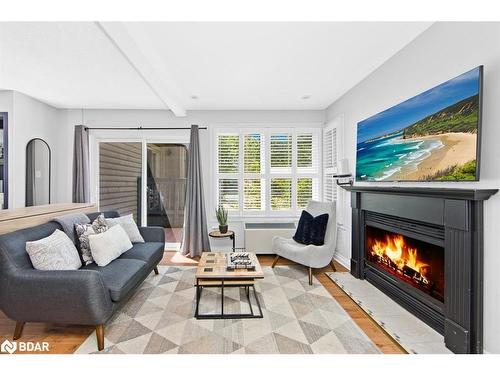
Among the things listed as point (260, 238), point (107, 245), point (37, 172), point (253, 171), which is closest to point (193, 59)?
point (107, 245)

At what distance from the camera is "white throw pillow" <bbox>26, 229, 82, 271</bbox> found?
84.3 inches

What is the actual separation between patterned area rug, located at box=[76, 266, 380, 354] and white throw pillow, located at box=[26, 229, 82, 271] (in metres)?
0.63

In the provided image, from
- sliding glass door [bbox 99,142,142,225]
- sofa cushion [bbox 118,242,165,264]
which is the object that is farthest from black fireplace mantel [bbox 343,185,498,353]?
sliding glass door [bbox 99,142,142,225]

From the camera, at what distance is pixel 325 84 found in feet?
11.8

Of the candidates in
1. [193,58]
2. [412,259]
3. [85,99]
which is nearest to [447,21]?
[412,259]

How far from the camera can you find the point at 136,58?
251cm

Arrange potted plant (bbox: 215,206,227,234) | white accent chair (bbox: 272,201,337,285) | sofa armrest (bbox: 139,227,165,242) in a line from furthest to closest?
potted plant (bbox: 215,206,227,234)
sofa armrest (bbox: 139,227,165,242)
white accent chair (bbox: 272,201,337,285)

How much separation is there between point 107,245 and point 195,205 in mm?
1913

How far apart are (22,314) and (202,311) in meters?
1.39

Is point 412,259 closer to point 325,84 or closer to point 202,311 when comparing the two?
point 202,311

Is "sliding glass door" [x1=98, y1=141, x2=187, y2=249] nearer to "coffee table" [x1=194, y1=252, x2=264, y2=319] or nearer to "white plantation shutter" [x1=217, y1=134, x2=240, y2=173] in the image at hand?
"white plantation shutter" [x1=217, y1=134, x2=240, y2=173]

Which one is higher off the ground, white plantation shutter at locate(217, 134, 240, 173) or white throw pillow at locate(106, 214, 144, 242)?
white plantation shutter at locate(217, 134, 240, 173)

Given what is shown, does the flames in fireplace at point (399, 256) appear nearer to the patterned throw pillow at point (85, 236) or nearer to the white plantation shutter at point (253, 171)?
the white plantation shutter at point (253, 171)

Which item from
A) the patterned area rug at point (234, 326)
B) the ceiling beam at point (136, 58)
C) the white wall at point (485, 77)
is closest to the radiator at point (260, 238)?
the patterned area rug at point (234, 326)
